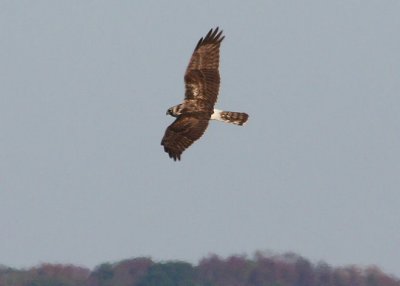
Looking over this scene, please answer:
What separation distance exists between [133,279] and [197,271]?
4.22 m

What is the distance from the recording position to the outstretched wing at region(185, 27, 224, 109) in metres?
39.6

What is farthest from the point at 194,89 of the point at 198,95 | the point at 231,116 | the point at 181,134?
the point at 181,134

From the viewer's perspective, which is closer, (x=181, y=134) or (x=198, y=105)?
(x=181, y=134)

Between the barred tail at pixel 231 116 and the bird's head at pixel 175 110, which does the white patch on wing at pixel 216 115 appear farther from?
the bird's head at pixel 175 110

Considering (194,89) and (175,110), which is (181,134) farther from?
(194,89)

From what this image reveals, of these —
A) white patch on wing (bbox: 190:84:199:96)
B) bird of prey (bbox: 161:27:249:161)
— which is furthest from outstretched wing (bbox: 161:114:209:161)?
white patch on wing (bbox: 190:84:199:96)

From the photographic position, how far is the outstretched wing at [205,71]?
3956cm

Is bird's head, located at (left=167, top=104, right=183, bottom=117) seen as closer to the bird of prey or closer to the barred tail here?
the bird of prey

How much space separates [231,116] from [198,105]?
2.52ft

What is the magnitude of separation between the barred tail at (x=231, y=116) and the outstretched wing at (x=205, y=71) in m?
0.24

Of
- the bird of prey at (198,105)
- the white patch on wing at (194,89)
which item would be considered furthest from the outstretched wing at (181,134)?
the white patch on wing at (194,89)

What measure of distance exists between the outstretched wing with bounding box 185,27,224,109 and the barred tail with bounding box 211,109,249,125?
0.24 metres

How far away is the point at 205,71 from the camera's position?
1574 inches

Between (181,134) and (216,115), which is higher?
(216,115)
